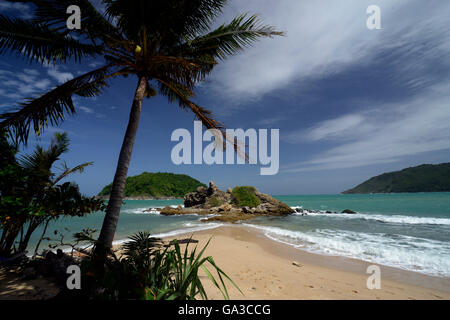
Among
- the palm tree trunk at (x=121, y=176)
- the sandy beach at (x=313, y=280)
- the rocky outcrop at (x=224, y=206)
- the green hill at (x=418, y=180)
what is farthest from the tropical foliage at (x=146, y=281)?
the green hill at (x=418, y=180)

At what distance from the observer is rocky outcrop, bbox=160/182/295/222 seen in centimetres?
2643

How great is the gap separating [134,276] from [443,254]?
12310 millimetres

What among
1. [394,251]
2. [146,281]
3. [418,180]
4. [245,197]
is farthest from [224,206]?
[418,180]

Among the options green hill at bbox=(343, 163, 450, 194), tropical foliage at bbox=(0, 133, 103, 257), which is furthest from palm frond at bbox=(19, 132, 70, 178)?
green hill at bbox=(343, 163, 450, 194)

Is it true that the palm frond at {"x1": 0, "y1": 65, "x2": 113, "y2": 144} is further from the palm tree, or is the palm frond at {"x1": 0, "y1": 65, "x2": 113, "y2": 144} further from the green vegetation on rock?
the green vegetation on rock

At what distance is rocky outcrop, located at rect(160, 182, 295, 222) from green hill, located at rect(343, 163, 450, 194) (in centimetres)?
12653

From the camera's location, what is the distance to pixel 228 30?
506 cm

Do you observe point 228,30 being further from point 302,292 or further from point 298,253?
point 298,253

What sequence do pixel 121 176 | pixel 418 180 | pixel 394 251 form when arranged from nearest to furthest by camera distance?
pixel 121 176 < pixel 394 251 < pixel 418 180

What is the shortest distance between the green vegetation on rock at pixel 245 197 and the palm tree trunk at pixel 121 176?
29.5 m

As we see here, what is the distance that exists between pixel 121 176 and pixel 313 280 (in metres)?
5.90

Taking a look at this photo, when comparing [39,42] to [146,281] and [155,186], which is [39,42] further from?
[155,186]

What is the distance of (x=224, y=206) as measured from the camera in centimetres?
3078

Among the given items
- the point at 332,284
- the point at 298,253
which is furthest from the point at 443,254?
the point at 332,284
